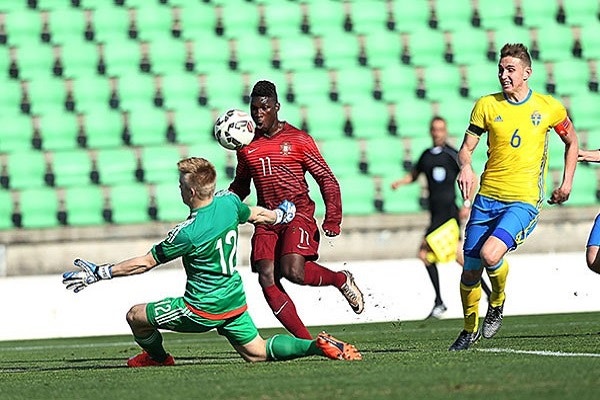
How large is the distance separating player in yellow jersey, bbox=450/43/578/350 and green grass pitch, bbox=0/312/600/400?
0.75m

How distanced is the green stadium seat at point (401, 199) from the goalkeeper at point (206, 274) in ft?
29.8

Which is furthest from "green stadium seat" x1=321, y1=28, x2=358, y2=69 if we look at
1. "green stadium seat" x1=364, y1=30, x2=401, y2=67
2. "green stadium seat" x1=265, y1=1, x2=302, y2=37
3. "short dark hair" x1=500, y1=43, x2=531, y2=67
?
"short dark hair" x1=500, y1=43, x2=531, y2=67

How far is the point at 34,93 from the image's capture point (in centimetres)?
1869

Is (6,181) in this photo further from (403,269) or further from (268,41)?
(403,269)

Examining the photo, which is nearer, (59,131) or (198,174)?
(198,174)

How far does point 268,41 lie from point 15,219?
4.94m

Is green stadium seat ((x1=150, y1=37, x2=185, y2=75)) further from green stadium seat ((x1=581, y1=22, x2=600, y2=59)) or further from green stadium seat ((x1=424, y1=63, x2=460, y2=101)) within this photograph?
green stadium seat ((x1=581, y1=22, x2=600, y2=59))

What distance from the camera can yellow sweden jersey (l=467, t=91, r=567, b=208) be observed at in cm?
880

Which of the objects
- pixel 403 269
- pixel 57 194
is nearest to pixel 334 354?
pixel 403 269

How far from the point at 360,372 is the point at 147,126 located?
1144 cm

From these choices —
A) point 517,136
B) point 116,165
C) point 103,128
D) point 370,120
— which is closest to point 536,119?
point 517,136

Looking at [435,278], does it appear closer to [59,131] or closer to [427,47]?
[59,131]

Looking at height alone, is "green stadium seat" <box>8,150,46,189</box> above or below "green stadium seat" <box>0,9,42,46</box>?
below

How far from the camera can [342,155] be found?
17750 mm
